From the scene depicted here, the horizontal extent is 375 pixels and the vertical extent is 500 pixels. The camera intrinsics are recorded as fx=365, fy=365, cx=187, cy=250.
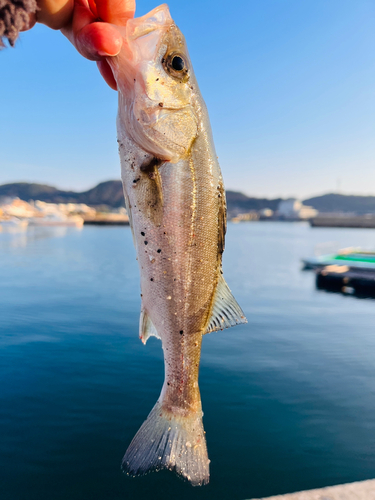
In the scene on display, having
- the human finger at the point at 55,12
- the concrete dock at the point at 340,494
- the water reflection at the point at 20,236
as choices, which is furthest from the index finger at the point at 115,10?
Answer: the water reflection at the point at 20,236

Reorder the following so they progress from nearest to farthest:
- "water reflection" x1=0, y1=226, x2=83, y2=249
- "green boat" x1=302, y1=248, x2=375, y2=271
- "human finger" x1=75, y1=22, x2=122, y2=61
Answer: "human finger" x1=75, y1=22, x2=122, y2=61
"green boat" x1=302, y1=248, x2=375, y2=271
"water reflection" x1=0, y1=226, x2=83, y2=249

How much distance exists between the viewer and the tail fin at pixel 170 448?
127 inches

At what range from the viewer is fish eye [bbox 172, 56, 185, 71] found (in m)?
2.83

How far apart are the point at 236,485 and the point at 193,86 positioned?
6.12 meters

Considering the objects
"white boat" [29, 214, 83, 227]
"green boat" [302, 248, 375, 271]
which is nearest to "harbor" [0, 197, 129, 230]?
"white boat" [29, 214, 83, 227]

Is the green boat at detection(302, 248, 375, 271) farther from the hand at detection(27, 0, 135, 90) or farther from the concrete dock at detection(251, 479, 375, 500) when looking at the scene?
the hand at detection(27, 0, 135, 90)

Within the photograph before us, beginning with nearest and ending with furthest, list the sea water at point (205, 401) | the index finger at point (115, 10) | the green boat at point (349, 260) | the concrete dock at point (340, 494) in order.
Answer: the index finger at point (115, 10)
the concrete dock at point (340, 494)
the sea water at point (205, 401)
the green boat at point (349, 260)

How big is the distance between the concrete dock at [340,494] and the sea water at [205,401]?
2.41 metres

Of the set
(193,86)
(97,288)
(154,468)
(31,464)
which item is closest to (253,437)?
(31,464)

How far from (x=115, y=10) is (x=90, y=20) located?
226mm

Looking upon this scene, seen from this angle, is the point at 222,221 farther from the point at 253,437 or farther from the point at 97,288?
the point at 97,288

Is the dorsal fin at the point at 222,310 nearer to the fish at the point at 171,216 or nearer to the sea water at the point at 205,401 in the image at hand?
the fish at the point at 171,216

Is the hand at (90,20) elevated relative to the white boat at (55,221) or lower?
elevated

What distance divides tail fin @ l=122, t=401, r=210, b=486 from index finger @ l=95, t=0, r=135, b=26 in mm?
3323
